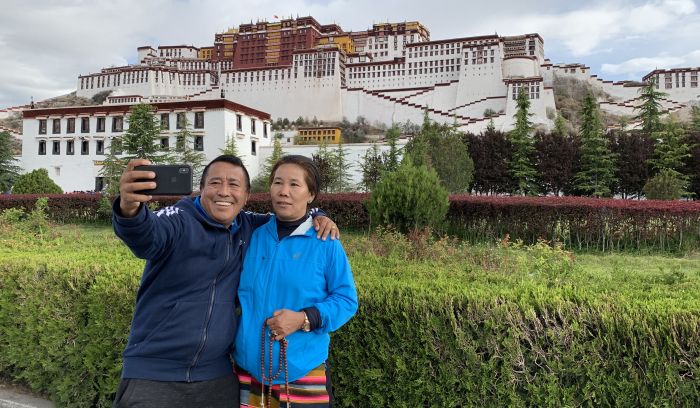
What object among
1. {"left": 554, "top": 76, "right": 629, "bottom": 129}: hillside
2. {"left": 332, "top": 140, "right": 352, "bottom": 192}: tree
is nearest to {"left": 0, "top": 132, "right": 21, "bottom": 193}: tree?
{"left": 332, "top": 140, "right": 352, "bottom": 192}: tree

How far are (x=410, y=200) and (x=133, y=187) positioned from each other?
833cm

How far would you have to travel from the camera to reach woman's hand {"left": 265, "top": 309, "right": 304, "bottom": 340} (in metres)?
1.78

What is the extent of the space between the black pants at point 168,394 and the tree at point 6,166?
38.7 m

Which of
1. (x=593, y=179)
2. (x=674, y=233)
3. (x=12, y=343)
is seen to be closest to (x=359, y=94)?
(x=593, y=179)

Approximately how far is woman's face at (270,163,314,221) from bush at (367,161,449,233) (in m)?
7.69

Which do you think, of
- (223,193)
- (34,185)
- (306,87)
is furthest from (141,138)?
(306,87)

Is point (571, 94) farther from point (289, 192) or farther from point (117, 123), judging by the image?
point (289, 192)

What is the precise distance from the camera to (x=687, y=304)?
2.32 meters

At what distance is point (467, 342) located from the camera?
2.37m

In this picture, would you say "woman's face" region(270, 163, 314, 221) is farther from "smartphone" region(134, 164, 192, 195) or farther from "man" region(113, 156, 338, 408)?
"smartphone" region(134, 164, 192, 195)

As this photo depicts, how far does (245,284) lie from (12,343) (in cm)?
276

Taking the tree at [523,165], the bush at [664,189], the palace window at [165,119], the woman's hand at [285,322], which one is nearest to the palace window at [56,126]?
the palace window at [165,119]

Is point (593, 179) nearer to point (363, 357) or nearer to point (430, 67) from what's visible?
point (363, 357)

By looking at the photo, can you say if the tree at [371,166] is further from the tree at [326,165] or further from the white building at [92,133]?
the white building at [92,133]
